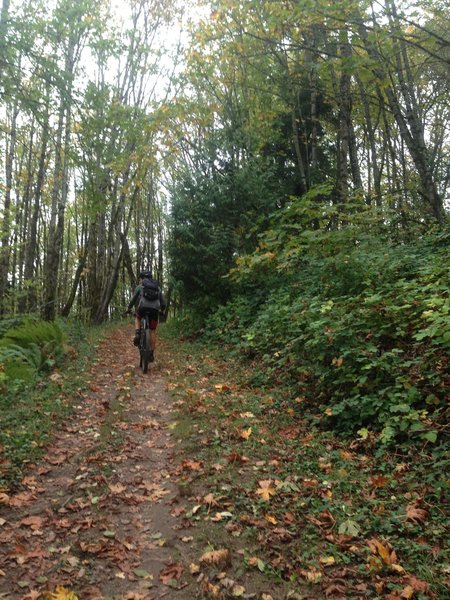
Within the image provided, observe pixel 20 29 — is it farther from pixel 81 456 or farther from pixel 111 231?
pixel 111 231

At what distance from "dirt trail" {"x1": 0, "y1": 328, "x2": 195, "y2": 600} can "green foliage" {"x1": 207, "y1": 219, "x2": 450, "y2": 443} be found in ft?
7.26

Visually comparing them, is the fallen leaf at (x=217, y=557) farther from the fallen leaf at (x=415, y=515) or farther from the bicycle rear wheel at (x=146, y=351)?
the bicycle rear wheel at (x=146, y=351)

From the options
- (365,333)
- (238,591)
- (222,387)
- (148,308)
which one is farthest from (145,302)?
(238,591)

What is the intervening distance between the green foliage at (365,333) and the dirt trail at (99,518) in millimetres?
2212

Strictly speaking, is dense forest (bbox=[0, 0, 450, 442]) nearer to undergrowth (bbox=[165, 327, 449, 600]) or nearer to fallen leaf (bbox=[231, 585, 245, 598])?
undergrowth (bbox=[165, 327, 449, 600])

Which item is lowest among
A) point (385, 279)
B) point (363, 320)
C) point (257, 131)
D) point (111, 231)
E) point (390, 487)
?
point (390, 487)

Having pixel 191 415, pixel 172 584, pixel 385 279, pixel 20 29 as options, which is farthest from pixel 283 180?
pixel 172 584

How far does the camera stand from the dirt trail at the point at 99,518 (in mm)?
2891

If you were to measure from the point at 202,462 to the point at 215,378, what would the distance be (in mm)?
3614

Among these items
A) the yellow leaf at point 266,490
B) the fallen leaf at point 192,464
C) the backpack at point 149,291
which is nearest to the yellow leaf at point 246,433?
the fallen leaf at point 192,464

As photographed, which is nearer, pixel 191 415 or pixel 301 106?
pixel 191 415

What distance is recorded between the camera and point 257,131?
14.5 metres

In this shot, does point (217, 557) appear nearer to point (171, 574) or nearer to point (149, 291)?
point (171, 574)

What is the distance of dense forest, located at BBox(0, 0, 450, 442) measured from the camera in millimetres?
5605
